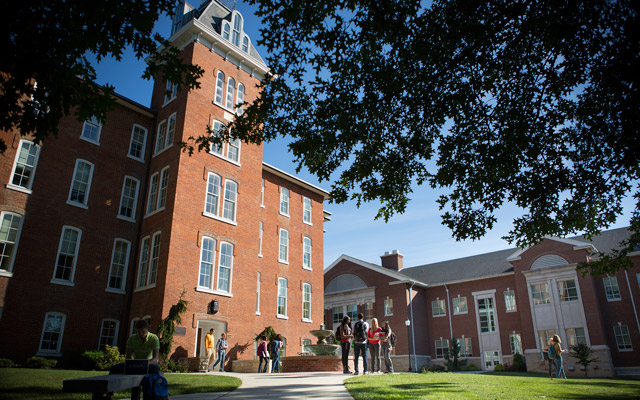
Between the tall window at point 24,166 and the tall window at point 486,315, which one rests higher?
the tall window at point 24,166

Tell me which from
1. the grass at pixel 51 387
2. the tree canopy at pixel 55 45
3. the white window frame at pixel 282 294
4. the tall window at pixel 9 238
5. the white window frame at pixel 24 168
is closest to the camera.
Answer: the tree canopy at pixel 55 45

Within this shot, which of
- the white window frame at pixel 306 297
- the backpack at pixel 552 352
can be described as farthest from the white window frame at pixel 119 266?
the backpack at pixel 552 352

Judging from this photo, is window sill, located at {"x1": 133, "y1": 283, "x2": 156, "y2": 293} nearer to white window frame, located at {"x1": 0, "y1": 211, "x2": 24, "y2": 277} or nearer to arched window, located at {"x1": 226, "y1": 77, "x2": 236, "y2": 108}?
white window frame, located at {"x1": 0, "y1": 211, "x2": 24, "y2": 277}

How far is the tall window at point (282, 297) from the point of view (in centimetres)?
2635

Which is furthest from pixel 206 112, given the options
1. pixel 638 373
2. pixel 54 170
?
pixel 638 373

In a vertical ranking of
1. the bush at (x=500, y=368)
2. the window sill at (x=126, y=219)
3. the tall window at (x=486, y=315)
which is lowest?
the bush at (x=500, y=368)

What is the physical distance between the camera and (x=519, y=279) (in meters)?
34.2

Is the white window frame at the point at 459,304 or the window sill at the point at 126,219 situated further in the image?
the white window frame at the point at 459,304

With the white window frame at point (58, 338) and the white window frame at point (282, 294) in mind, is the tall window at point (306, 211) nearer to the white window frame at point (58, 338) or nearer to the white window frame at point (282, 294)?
the white window frame at point (282, 294)

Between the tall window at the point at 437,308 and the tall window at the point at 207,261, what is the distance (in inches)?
1003

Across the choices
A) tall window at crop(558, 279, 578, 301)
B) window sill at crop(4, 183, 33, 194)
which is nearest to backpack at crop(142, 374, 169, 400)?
window sill at crop(4, 183, 33, 194)

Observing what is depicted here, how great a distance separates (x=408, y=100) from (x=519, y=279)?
1184 inches

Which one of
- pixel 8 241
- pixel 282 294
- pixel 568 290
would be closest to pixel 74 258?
pixel 8 241

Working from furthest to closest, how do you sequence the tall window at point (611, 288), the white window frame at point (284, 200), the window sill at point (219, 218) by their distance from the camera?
the tall window at point (611, 288), the white window frame at point (284, 200), the window sill at point (219, 218)
